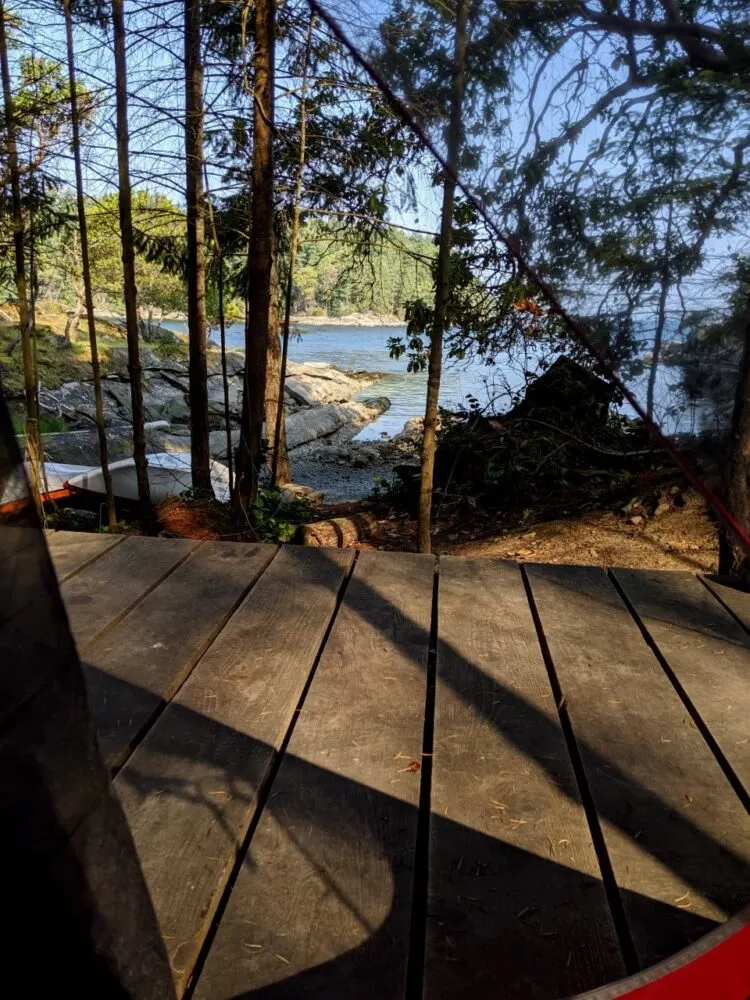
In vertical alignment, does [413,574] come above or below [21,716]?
below

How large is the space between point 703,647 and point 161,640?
3.78 ft

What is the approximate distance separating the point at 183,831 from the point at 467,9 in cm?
98

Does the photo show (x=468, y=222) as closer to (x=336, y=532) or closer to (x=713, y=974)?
(x=713, y=974)

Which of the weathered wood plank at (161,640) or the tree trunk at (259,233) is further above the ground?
the tree trunk at (259,233)

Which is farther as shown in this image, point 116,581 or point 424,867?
point 116,581

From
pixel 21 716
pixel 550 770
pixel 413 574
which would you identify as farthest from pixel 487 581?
pixel 21 716

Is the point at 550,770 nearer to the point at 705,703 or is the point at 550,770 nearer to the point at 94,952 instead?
the point at 705,703

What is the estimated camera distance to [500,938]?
0.86 metres

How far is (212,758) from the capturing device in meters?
1.17

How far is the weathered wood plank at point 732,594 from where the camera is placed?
1806mm

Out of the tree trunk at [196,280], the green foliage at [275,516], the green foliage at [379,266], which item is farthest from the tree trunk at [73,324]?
→ the green foliage at [275,516]

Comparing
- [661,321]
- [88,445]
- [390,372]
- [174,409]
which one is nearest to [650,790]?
[661,321]

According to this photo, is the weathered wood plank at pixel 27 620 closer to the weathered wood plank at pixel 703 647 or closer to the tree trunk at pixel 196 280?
the weathered wood plank at pixel 703 647

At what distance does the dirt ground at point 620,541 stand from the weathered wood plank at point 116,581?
2111 mm
